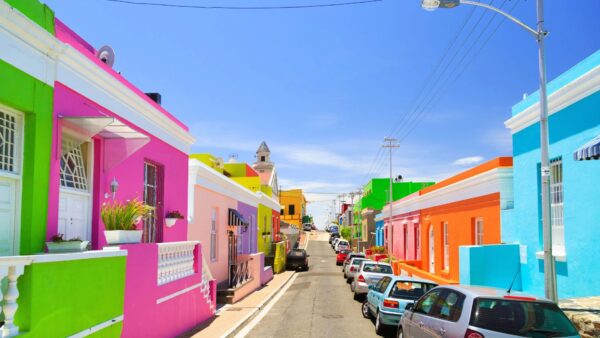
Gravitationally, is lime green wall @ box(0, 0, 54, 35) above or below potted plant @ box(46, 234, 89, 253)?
above

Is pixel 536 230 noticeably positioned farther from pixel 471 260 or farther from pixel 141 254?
pixel 141 254

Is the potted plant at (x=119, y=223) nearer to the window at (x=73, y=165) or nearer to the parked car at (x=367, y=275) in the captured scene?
the window at (x=73, y=165)

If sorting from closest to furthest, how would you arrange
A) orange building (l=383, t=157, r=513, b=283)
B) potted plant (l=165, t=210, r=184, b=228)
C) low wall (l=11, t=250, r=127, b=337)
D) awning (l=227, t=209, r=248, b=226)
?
low wall (l=11, t=250, r=127, b=337)
potted plant (l=165, t=210, r=184, b=228)
orange building (l=383, t=157, r=513, b=283)
awning (l=227, t=209, r=248, b=226)

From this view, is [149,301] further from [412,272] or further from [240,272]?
[412,272]

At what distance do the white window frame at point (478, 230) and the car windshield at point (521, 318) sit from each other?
11.8 metres

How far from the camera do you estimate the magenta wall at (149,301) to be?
27.6 feet

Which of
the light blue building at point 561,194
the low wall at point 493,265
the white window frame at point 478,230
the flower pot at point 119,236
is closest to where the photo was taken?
the flower pot at point 119,236

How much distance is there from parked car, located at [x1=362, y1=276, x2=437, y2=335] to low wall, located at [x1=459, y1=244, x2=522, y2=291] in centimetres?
199

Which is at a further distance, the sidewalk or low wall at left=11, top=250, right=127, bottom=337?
the sidewalk

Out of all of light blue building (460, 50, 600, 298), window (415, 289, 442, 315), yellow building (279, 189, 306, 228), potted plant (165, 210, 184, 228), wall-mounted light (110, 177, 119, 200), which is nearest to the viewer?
window (415, 289, 442, 315)

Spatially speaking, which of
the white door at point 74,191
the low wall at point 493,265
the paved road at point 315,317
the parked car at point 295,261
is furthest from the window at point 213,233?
the parked car at point 295,261

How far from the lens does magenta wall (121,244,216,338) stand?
27.6 ft

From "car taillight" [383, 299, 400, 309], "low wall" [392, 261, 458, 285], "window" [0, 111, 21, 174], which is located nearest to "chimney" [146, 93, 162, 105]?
"window" [0, 111, 21, 174]

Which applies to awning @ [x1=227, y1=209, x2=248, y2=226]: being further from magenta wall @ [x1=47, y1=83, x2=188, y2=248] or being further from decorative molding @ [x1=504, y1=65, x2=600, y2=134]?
decorative molding @ [x1=504, y1=65, x2=600, y2=134]
